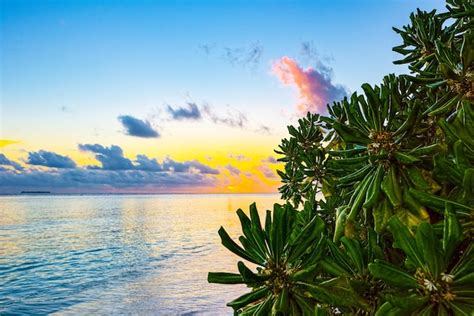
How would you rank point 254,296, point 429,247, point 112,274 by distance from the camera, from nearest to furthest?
point 429,247 → point 254,296 → point 112,274

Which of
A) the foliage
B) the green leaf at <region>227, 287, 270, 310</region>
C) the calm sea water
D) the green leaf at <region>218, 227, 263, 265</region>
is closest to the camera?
the foliage

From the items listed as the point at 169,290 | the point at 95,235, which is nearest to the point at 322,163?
the point at 169,290

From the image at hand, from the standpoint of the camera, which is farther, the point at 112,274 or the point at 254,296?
the point at 112,274

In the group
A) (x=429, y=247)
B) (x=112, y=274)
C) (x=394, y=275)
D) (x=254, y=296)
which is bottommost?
(x=112, y=274)

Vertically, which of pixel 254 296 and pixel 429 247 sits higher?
pixel 429 247

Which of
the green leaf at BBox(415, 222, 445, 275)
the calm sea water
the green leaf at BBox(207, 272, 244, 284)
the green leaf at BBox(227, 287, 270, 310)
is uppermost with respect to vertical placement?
the green leaf at BBox(415, 222, 445, 275)

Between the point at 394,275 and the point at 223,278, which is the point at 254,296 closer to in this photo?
the point at 223,278

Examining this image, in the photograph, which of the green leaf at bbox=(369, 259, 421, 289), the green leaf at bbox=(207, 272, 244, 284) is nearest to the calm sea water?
the green leaf at bbox=(207, 272, 244, 284)

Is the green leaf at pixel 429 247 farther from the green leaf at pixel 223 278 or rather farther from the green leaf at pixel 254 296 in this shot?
the green leaf at pixel 223 278

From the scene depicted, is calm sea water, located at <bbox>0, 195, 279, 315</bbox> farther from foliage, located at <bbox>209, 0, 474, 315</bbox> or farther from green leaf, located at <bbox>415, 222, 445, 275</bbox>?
green leaf, located at <bbox>415, 222, 445, 275</bbox>

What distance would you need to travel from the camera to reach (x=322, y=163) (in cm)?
386

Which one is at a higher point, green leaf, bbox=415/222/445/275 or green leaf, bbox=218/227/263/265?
green leaf, bbox=415/222/445/275

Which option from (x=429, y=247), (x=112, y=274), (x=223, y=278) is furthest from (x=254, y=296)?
(x=112, y=274)

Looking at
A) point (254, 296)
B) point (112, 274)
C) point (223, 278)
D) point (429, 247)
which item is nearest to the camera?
point (429, 247)
